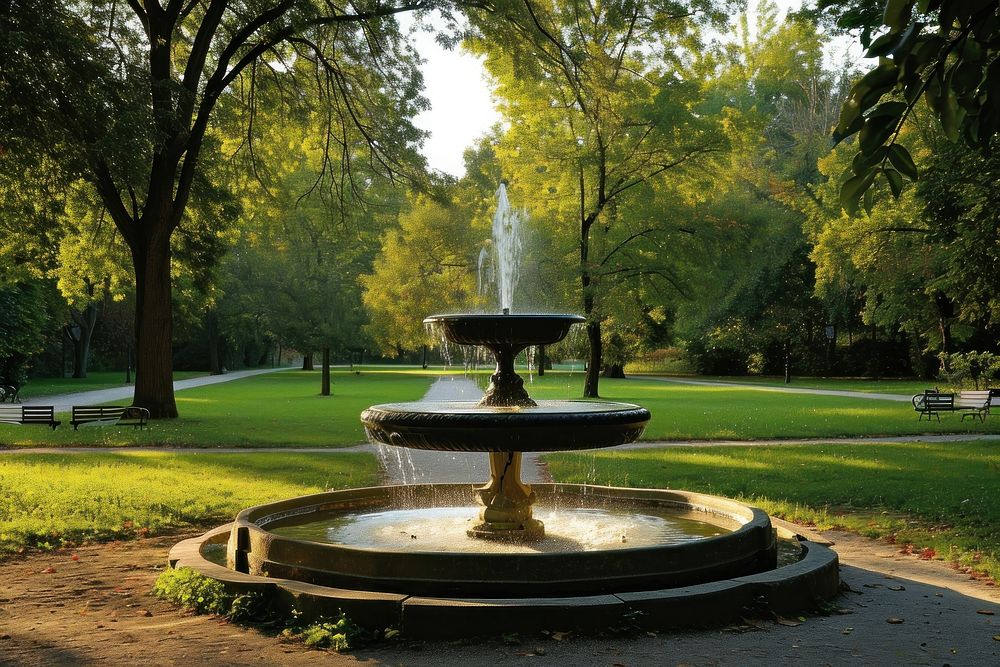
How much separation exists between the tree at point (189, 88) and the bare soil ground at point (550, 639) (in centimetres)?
1069

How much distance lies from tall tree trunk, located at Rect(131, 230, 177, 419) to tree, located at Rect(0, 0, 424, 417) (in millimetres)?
24

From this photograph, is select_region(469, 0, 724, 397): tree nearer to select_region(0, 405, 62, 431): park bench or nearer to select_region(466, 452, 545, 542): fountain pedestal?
select_region(0, 405, 62, 431): park bench

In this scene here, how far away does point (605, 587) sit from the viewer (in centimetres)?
627

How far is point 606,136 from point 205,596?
2763 centimetres

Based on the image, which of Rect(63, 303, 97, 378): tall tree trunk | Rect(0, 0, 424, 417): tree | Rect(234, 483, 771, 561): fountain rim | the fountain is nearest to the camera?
the fountain

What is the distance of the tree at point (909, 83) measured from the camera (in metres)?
1.88

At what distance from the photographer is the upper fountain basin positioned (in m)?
7.72

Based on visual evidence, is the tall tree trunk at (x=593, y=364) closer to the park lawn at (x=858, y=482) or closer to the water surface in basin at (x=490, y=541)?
the park lawn at (x=858, y=482)

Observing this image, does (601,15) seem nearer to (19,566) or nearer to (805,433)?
(805,433)

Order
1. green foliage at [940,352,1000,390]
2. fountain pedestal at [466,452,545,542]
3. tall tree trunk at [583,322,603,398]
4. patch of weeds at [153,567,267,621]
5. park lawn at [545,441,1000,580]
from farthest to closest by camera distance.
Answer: tall tree trunk at [583,322,603,398] < green foliage at [940,352,1000,390] < park lawn at [545,441,1000,580] < fountain pedestal at [466,452,545,542] < patch of weeds at [153,567,267,621]

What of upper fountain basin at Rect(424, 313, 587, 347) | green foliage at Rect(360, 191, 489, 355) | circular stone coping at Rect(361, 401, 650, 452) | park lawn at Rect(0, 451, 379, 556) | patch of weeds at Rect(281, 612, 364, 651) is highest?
green foliage at Rect(360, 191, 489, 355)

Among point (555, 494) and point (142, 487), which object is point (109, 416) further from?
point (555, 494)

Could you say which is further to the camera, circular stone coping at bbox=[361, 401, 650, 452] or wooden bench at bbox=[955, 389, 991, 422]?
wooden bench at bbox=[955, 389, 991, 422]

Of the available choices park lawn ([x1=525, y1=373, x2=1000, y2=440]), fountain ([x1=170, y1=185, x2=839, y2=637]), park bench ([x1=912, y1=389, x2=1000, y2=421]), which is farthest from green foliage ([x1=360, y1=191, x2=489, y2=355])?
fountain ([x1=170, y1=185, x2=839, y2=637])
